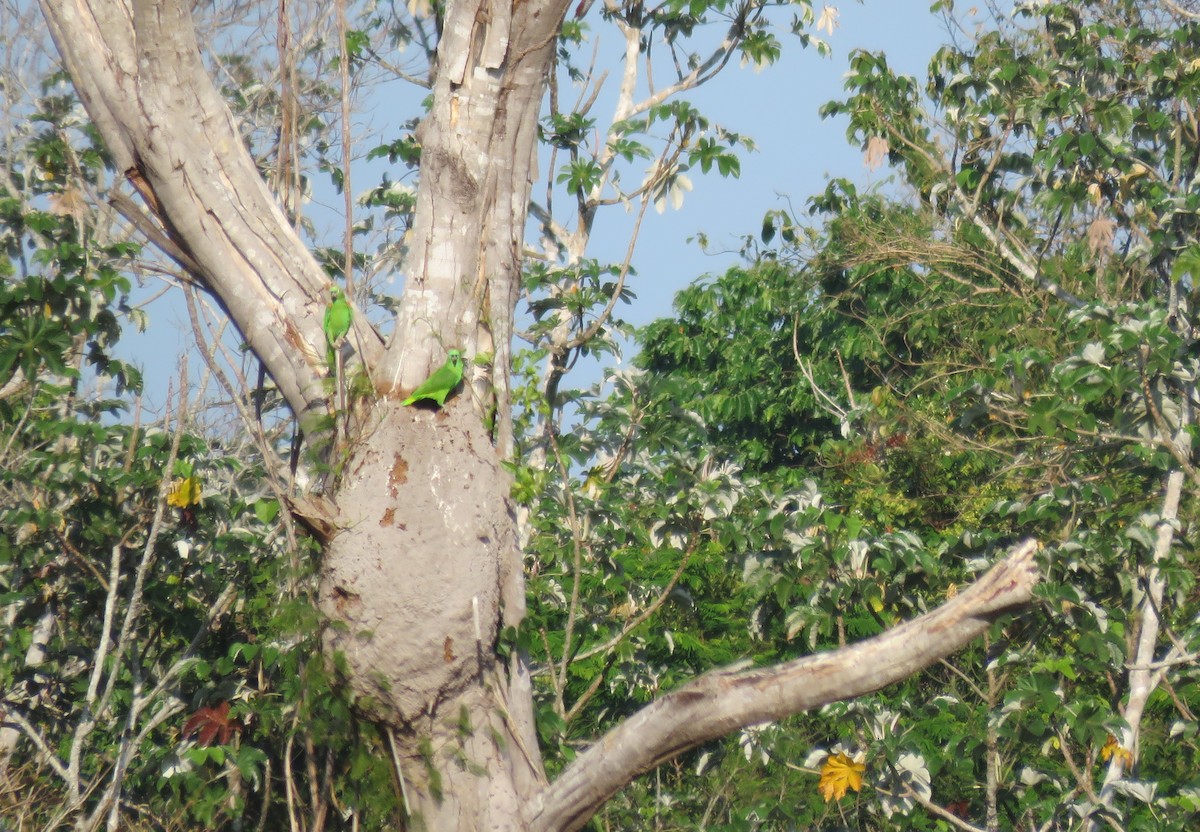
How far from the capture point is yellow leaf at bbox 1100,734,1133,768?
3.35 meters

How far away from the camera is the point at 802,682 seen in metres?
2.11

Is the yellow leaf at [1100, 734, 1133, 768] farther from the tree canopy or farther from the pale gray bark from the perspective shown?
the pale gray bark

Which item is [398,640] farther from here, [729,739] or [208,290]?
[729,739]

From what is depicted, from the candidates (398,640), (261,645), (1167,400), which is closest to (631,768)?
(398,640)

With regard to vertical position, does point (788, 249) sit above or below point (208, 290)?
above

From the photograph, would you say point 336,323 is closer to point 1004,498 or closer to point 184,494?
point 184,494

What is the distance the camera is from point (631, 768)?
217 centimetres

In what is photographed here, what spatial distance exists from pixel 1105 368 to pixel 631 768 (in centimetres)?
195

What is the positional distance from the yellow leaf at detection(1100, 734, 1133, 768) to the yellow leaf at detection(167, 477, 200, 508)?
2.78 metres

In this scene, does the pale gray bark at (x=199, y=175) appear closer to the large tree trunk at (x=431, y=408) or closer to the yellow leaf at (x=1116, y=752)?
the large tree trunk at (x=431, y=408)

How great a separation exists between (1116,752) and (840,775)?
0.79 metres

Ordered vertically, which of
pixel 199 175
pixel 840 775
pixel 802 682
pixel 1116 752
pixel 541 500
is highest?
pixel 199 175

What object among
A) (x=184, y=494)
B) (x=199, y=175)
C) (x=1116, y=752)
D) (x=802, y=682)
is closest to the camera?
(x=802, y=682)

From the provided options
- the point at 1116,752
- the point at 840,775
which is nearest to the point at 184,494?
the point at 840,775
